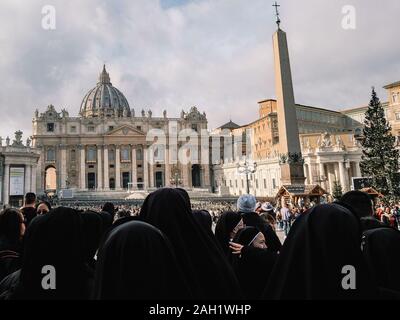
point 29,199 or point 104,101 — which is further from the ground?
point 104,101

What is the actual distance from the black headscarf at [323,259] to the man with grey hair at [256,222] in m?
1.96

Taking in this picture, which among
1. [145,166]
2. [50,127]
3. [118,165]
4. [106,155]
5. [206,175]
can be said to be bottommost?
[206,175]

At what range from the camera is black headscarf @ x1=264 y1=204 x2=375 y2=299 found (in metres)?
1.82

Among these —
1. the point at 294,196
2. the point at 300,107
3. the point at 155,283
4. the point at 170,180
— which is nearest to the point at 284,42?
the point at 294,196

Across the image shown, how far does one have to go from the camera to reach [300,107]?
55094 mm

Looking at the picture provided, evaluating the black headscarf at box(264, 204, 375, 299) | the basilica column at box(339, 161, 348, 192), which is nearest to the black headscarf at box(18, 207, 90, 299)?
the black headscarf at box(264, 204, 375, 299)

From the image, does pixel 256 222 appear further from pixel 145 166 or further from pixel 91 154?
pixel 91 154

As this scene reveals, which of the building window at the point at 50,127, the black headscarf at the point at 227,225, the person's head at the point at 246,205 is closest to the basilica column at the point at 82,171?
the building window at the point at 50,127

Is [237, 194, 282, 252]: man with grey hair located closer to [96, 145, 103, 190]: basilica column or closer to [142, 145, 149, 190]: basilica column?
[142, 145, 149, 190]: basilica column

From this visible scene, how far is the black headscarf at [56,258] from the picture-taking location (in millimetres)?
2117

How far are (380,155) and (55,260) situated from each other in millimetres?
29308

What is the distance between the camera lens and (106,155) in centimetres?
7244

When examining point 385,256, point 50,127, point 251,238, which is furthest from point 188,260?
point 50,127
